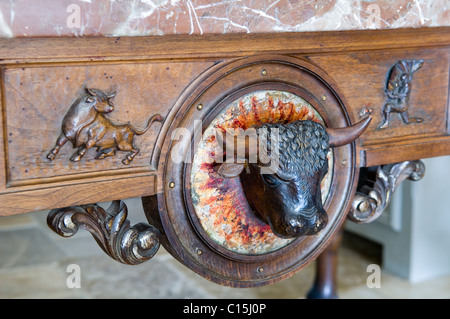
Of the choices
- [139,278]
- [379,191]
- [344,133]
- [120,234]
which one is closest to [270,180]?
[344,133]

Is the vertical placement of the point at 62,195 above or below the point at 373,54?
below

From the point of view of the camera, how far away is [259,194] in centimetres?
103

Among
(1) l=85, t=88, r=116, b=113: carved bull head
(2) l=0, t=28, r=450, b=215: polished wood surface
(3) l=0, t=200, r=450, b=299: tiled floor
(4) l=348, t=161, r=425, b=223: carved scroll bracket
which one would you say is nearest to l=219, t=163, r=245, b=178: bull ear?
(2) l=0, t=28, r=450, b=215: polished wood surface

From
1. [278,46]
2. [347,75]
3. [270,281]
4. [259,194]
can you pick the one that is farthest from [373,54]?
[270,281]

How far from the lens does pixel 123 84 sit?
35.5 inches

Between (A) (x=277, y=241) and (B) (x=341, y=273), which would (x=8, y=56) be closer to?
(A) (x=277, y=241)

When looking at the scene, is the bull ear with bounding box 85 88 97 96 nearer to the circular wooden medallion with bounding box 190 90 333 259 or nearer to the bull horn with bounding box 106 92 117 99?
the bull horn with bounding box 106 92 117 99

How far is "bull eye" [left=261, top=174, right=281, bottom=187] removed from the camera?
100cm

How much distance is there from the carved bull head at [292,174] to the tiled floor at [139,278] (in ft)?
5.32

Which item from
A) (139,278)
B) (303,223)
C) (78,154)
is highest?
(78,154)

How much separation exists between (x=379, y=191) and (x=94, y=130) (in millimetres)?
652

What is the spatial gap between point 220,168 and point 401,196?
1.86 m

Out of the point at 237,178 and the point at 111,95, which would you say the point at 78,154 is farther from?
the point at 237,178

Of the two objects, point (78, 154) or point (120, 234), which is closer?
point (78, 154)
